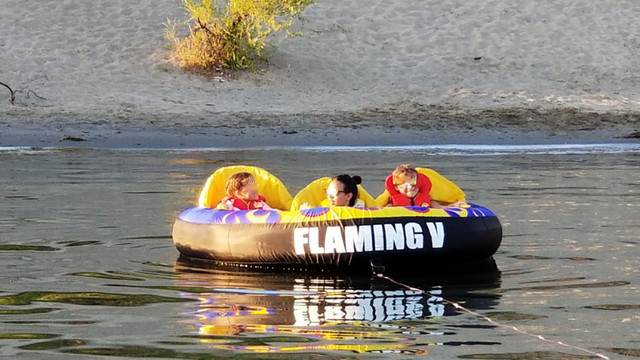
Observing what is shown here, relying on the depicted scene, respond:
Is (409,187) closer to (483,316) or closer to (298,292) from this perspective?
(298,292)

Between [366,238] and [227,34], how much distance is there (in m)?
19.6

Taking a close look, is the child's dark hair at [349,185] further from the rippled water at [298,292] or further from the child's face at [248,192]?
the child's face at [248,192]

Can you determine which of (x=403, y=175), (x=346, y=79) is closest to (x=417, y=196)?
(x=403, y=175)

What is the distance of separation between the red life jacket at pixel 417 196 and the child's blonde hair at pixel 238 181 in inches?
43.8

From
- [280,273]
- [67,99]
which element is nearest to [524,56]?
[67,99]

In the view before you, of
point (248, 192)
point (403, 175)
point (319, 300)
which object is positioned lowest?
point (319, 300)

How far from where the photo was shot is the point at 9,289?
8578 mm

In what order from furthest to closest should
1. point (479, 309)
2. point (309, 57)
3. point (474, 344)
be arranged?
point (309, 57) < point (479, 309) < point (474, 344)

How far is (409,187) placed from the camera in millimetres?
10219

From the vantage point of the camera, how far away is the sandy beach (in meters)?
23.7

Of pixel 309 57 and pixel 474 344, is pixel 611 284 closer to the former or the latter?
pixel 474 344

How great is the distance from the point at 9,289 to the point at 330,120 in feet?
53.2

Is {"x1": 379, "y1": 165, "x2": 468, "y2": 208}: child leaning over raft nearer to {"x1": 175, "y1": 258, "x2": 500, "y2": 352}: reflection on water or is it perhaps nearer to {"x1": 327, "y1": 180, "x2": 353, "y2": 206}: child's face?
{"x1": 327, "y1": 180, "x2": 353, "y2": 206}: child's face

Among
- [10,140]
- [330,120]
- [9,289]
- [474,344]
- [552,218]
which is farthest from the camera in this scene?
[330,120]
